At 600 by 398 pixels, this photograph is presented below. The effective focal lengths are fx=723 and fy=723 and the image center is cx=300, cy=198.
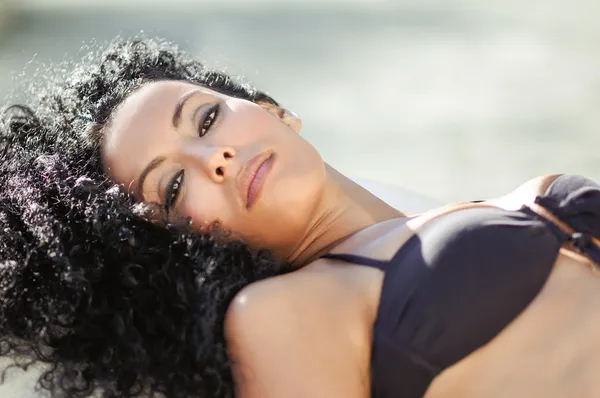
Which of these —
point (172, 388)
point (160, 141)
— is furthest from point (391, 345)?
point (160, 141)

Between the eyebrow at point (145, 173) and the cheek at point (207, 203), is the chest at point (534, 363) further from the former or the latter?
the eyebrow at point (145, 173)

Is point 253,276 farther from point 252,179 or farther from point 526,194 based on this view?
point 526,194

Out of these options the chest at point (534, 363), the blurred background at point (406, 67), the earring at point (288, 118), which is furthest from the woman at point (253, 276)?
the blurred background at point (406, 67)

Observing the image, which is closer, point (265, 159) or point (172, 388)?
point (172, 388)

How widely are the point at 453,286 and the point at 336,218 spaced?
1.06 ft

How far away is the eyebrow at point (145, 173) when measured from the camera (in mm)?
1164

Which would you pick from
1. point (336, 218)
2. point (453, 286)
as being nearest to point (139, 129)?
point (336, 218)

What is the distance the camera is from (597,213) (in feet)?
3.72

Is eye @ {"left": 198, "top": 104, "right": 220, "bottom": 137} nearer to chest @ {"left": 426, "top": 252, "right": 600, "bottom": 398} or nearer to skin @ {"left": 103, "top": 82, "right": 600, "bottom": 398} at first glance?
skin @ {"left": 103, "top": 82, "right": 600, "bottom": 398}

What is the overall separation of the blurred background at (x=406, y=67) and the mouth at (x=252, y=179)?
1088mm

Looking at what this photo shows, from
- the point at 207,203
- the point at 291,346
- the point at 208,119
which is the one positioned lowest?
the point at 291,346

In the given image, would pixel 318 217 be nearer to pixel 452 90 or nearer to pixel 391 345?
pixel 391 345

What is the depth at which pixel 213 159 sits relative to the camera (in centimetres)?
114

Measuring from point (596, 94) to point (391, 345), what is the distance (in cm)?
177
